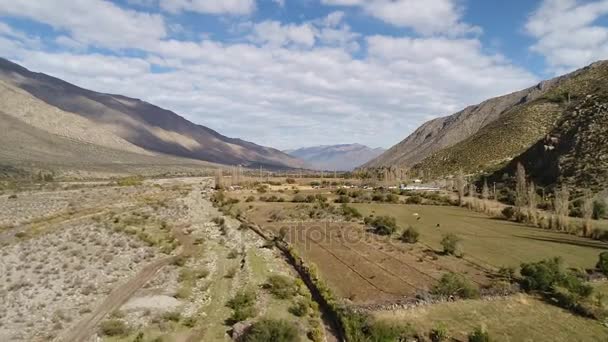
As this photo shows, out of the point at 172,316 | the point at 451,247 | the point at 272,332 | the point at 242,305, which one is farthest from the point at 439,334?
the point at 451,247

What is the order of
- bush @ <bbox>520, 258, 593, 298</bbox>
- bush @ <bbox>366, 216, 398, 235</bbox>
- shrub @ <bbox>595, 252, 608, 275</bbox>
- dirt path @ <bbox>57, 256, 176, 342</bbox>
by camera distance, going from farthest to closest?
1. bush @ <bbox>366, 216, 398, 235</bbox>
2. shrub @ <bbox>595, 252, 608, 275</bbox>
3. bush @ <bbox>520, 258, 593, 298</bbox>
4. dirt path @ <bbox>57, 256, 176, 342</bbox>

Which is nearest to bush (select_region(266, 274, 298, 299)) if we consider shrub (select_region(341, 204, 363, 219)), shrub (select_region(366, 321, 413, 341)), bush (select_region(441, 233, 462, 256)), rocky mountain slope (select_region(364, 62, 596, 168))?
shrub (select_region(366, 321, 413, 341))

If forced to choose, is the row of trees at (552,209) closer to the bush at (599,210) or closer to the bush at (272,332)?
the bush at (599,210)

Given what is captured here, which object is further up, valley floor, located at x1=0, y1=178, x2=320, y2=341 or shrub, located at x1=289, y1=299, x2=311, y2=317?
shrub, located at x1=289, y1=299, x2=311, y2=317

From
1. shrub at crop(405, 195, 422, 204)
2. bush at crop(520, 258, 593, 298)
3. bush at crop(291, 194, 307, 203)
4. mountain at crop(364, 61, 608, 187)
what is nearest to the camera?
bush at crop(520, 258, 593, 298)

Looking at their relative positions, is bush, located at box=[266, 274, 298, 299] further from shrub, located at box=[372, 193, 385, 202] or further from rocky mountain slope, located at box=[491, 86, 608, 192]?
rocky mountain slope, located at box=[491, 86, 608, 192]
